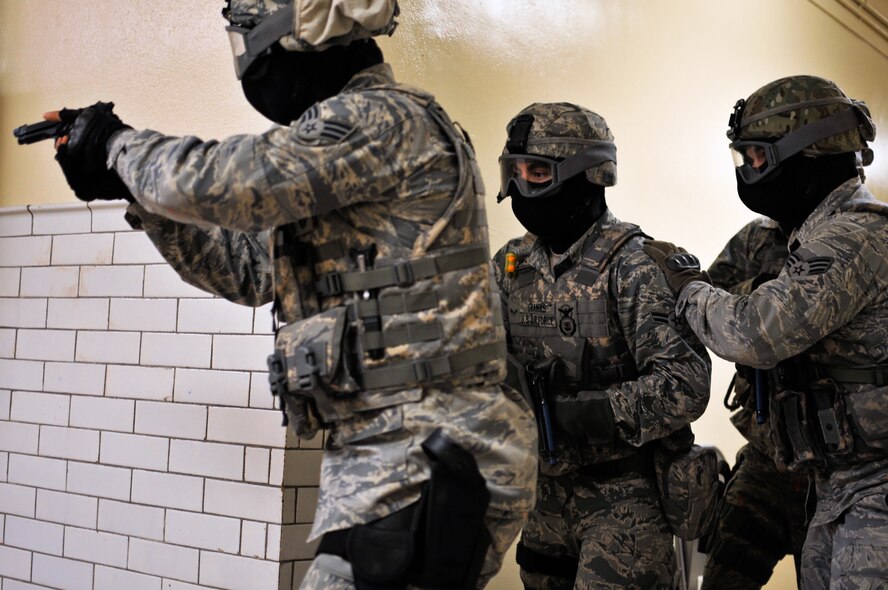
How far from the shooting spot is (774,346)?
2.62 metres

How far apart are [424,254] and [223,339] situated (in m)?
1.38

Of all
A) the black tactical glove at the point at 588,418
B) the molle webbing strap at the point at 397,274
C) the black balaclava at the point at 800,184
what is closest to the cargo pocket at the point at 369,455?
the molle webbing strap at the point at 397,274

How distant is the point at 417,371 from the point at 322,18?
70cm

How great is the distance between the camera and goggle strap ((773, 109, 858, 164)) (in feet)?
9.47

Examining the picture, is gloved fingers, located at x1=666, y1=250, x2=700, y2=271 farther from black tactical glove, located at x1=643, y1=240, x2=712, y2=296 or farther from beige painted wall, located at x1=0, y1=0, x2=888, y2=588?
beige painted wall, located at x1=0, y1=0, x2=888, y2=588

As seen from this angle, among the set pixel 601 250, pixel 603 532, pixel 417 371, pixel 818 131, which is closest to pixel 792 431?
pixel 603 532

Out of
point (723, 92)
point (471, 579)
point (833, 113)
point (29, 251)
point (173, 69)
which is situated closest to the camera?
point (471, 579)

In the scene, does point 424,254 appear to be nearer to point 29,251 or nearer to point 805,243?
point 805,243

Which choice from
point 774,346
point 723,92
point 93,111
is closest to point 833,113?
point 774,346

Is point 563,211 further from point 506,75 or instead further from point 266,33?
point 266,33

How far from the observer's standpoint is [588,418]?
2756mm

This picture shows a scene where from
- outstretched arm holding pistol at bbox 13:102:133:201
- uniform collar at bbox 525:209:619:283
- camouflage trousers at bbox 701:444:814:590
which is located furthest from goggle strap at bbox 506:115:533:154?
camouflage trousers at bbox 701:444:814:590

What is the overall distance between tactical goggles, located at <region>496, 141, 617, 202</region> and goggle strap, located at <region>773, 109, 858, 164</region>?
1.74ft

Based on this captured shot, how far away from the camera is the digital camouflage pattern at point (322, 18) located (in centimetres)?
188
